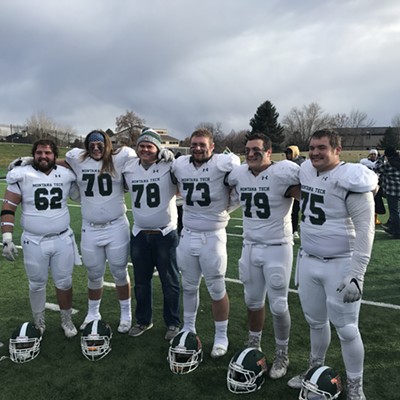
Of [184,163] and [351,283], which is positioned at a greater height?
[184,163]

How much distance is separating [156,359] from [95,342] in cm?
55

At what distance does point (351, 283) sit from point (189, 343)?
4.69 feet

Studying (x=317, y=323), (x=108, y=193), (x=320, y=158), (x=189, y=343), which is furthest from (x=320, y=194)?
(x=108, y=193)

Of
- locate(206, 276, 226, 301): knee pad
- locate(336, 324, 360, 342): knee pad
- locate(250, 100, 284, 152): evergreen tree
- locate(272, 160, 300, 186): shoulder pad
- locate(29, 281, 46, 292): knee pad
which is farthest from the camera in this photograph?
locate(250, 100, 284, 152): evergreen tree

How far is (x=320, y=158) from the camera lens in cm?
253

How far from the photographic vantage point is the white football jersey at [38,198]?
3.43m

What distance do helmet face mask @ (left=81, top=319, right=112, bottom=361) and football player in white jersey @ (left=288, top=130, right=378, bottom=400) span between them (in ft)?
5.89

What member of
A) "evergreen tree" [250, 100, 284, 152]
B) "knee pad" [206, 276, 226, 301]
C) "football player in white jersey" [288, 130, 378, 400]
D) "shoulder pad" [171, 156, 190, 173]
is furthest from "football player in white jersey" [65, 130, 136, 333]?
"evergreen tree" [250, 100, 284, 152]

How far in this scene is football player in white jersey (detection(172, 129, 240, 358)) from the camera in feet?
10.7

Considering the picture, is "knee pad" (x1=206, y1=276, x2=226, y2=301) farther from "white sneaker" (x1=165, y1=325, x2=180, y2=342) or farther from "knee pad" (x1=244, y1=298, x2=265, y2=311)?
"white sneaker" (x1=165, y1=325, x2=180, y2=342)

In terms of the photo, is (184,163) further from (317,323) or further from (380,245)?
(380,245)

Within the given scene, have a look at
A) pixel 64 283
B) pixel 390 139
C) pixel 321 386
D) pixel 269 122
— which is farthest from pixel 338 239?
pixel 390 139

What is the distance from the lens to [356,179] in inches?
93.0

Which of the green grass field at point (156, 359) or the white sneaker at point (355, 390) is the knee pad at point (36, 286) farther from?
the white sneaker at point (355, 390)
